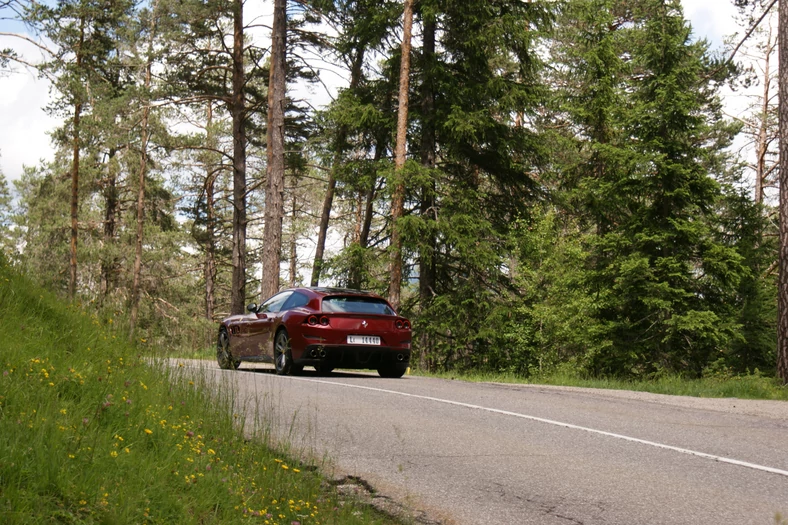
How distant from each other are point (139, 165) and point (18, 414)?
36.9 m

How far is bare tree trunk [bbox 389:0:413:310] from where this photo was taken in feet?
72.7

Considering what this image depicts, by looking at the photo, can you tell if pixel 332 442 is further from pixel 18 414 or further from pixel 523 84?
pixel 523 84

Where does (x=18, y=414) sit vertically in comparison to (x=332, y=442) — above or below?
above

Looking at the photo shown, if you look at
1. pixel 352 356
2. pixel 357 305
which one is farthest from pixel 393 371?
pixel 357 305

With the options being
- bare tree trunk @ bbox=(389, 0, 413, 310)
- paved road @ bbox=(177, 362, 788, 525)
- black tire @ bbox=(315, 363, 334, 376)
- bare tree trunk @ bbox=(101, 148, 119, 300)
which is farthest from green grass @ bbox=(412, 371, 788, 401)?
bare tree trunk @ bbox=(101, 148, 119, 300)

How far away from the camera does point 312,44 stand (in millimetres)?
30266

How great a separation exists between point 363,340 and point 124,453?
10.0 m

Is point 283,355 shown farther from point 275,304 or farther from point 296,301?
point 275,304

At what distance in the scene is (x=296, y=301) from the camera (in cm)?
1502

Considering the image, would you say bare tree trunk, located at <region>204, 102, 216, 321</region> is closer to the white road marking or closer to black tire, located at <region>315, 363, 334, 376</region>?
black tire, located at <region>315, 363, 334, 376</region>

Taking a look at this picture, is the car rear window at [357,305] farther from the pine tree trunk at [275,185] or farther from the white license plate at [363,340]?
the pine tree trunk at [275,185]

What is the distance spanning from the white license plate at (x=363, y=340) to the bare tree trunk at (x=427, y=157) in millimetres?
8170

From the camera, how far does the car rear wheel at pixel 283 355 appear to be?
1449 centimetres

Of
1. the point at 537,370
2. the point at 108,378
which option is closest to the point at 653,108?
the point at 537,370
